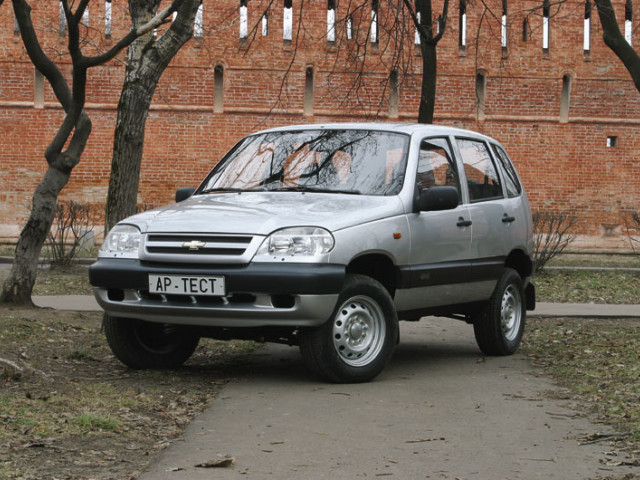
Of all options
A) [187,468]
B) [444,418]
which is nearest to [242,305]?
[444,418]

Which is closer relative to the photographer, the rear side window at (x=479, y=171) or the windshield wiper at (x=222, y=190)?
the windshield wiper at (x=222, y=190)

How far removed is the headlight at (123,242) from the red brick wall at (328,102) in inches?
806

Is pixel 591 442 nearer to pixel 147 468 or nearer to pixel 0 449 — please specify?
pixel 147 468

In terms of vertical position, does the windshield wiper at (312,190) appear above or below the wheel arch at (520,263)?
above

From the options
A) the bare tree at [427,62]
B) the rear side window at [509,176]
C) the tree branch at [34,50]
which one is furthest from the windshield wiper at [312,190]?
the bare tree at [427,62]

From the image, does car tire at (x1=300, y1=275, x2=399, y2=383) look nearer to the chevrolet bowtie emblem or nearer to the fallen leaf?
the chevrolet bowtie emblem

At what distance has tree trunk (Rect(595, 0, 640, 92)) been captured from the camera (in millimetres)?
14977

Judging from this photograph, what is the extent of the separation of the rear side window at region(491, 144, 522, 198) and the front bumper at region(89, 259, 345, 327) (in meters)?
3.05

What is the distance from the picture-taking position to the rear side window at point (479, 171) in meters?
9.11

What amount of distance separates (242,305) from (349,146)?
1868 mm

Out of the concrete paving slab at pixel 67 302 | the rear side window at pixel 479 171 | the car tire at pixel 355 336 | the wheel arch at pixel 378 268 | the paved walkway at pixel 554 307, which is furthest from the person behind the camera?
the paved walkway at pixel 554 307

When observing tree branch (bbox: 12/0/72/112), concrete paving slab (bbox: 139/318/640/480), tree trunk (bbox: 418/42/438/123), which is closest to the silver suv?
concrete paving slab (bbox: 139/318/640/480)

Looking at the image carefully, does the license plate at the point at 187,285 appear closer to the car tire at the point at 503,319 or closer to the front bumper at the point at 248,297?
the front bumper at the point at 248,297

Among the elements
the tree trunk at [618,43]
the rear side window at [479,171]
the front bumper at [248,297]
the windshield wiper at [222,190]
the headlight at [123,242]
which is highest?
the tree trunk at [618,43]
